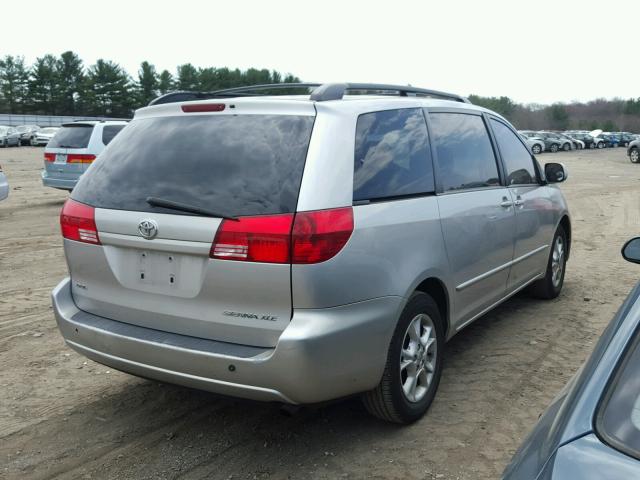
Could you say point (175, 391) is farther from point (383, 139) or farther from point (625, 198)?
point (625, 198)

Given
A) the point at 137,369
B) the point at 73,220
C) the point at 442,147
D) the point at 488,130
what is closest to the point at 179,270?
the point at 137,369

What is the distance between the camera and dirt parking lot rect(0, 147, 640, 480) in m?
3.36

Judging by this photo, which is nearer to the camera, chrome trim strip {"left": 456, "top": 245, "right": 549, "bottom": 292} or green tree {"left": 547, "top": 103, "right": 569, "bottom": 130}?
chrome trim strip {"left": 456, "top": 245, "right": 549, "bottom": 292}

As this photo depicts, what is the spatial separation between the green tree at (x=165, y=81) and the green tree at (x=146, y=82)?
1071 mm

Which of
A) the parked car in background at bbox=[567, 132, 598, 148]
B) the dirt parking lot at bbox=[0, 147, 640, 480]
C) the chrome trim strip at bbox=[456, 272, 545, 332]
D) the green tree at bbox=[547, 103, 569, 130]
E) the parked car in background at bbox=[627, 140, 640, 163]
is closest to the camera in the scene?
the dirt parking lot at bbox=[0, 147, 640, 480]

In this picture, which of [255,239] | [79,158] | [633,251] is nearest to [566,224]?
[633,251]

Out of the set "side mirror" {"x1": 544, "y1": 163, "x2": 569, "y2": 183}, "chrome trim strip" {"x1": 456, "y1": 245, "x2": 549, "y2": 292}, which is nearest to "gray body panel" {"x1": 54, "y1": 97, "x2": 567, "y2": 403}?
"chrome trim strip" {"x1": 456, "y1": 245, "x2": 549, "y2": 292}

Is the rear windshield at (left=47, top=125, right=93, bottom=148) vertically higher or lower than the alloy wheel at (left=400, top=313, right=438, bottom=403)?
higher

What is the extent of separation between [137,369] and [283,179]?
1.25 m

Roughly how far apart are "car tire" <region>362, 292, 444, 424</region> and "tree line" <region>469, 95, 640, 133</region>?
130745mm

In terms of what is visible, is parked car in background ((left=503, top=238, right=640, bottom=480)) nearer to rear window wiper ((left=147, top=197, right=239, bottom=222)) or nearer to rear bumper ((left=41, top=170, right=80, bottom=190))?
rear window wiper ((left=147, top=197, right=239, bottom=222))

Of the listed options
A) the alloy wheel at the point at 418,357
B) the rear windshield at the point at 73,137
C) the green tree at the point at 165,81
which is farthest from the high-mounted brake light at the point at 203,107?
the green tree at the point at 165,81

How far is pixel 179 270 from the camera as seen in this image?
321cm

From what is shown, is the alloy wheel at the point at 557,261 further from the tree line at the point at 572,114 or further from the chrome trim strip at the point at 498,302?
the tree line at the point at 572,114
